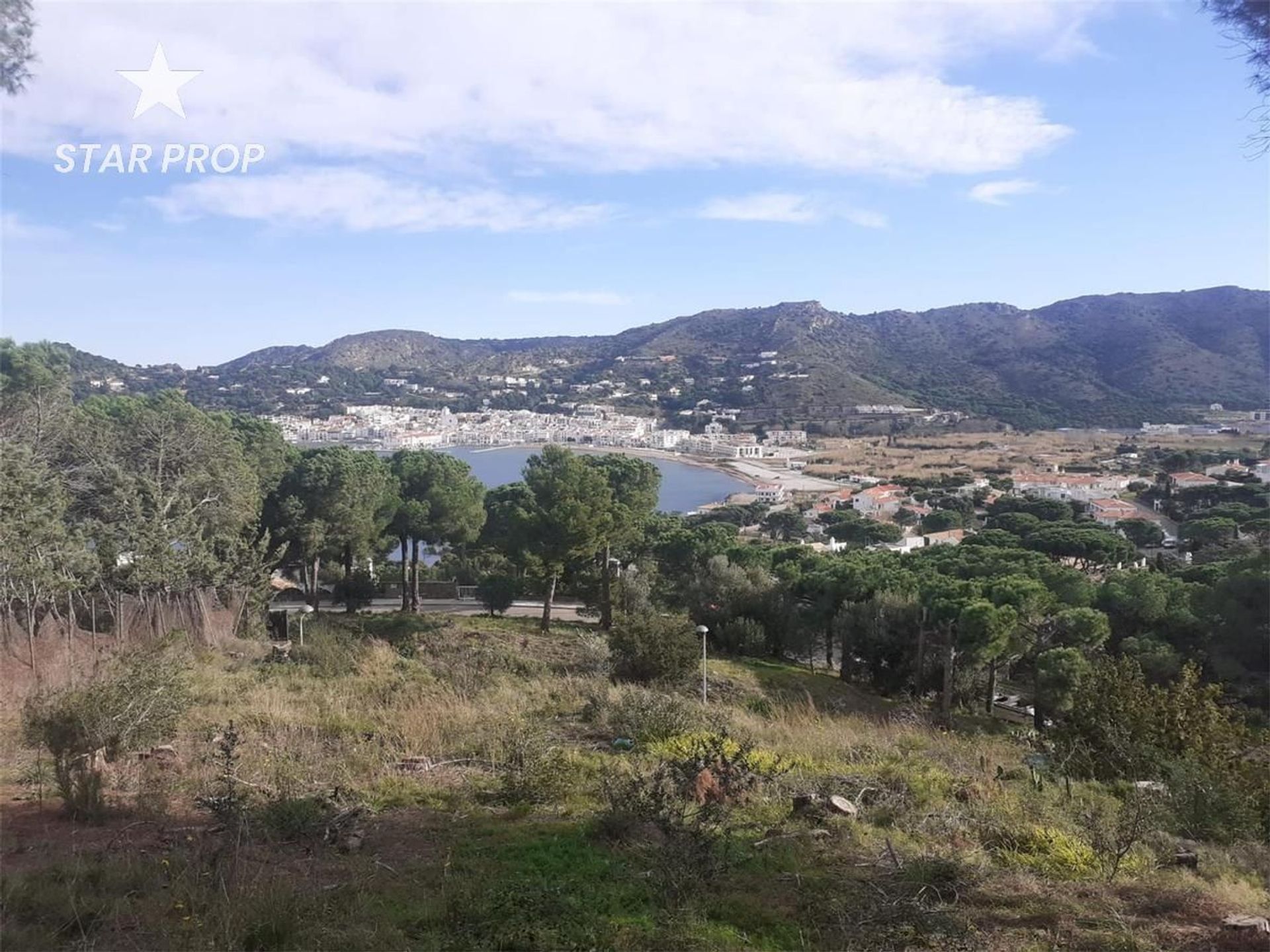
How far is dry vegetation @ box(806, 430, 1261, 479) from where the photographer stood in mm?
64438

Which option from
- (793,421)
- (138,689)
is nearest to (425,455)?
(138,689)

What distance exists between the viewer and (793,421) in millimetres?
97375

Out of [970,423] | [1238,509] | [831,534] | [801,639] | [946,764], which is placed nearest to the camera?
[946,764]

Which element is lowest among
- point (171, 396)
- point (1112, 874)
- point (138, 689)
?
point (1112, 874)

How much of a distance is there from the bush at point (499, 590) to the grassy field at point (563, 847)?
14030mm

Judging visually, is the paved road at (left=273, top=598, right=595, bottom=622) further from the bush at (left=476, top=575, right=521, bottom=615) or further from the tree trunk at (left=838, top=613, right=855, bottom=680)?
the tree trunk at (left=838, top=613, right=855, bottom=680)

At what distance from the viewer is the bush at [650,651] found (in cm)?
977

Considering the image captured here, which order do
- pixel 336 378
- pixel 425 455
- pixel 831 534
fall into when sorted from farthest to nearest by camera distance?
pixel 336 378
pixel 831 534
pixel 425 455

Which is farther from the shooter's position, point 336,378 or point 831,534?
point 336,378

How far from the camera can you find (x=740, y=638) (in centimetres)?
1809

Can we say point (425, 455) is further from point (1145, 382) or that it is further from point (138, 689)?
point (1145, 382)

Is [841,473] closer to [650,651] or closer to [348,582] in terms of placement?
[348,582]

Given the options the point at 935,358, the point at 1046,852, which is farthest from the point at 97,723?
the point at 935,358

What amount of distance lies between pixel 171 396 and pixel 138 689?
16231mm
